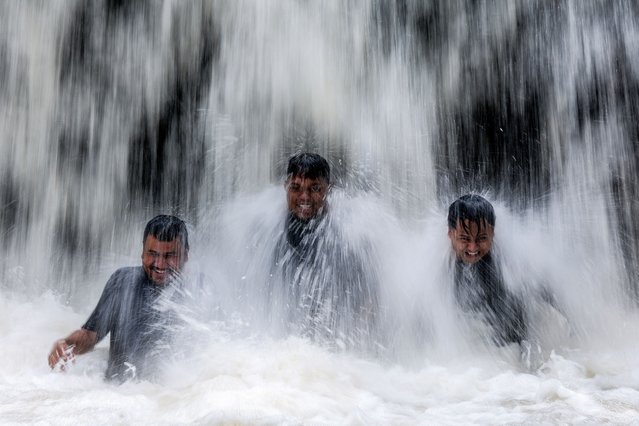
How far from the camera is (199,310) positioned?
406 centimetres

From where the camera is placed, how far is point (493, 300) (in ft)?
13.1

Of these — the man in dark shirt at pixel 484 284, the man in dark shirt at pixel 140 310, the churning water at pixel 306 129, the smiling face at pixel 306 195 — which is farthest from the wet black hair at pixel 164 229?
the man in dark shirt at pixel 484 284

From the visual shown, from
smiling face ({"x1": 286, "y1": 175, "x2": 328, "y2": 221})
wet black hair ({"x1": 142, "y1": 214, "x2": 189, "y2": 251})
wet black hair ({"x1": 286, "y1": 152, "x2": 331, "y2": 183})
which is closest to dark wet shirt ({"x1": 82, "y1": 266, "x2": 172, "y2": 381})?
wet black hair ({"x1": 142, "y1": 214, "x2": 189, "y2": 251})

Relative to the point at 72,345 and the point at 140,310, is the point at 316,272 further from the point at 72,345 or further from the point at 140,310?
the point at 72,345

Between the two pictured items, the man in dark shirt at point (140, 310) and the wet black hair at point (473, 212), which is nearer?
the man in dark shirt at point (140, 310)

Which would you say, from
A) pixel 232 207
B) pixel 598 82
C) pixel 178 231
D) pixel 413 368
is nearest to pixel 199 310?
pixel 178 231

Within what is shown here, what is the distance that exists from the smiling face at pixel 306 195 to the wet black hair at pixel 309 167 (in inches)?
1.0

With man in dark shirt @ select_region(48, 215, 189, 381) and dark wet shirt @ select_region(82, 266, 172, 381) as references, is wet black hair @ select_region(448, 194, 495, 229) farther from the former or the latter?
dark wet shirt @ select_region(82, 266, 172, 381)

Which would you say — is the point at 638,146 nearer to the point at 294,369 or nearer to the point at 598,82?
the point at 598,82

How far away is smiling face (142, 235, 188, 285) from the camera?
12.5 feet

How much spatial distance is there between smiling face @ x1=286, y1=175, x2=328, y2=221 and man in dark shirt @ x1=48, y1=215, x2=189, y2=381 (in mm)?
795

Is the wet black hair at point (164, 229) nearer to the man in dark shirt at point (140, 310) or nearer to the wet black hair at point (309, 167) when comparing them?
the man in dark shirt at point (140, 310)

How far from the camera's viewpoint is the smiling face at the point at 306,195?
4.26 metres

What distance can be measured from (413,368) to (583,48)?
3416mm
